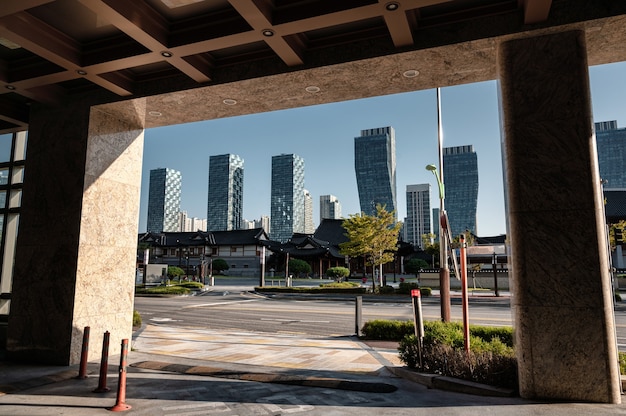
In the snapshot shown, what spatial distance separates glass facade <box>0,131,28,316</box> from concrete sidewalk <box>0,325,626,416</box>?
263cm

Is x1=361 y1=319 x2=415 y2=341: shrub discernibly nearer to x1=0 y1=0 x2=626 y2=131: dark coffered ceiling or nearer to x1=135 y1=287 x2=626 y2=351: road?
x1=135 y1=287 x2=626 y2=351: road

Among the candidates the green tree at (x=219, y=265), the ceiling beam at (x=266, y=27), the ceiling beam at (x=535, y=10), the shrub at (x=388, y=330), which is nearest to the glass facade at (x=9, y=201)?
the ceiling beam at (x=266, y=27)

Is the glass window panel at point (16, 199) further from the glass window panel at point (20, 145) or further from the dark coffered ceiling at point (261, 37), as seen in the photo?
the dark coffered ceiling at point (261, 37)

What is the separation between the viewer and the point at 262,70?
28.2 ft

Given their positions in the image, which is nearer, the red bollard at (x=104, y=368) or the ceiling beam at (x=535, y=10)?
the ceiling beam at (x=535, y=10)

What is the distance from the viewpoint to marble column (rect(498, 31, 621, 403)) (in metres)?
6.24

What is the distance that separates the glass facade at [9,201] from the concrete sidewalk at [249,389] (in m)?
2.63

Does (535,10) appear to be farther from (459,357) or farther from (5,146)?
(5,146)

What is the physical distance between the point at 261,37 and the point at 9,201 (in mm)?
8610

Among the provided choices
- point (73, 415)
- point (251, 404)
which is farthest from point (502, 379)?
point (73, 415)

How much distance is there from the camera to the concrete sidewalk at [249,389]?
611cm

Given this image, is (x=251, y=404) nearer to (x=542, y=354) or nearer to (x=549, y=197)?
(x=542, y=354)

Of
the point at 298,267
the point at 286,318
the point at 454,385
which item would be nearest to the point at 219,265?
the point at 298,267

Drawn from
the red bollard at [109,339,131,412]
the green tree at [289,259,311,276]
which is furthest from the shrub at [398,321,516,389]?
the green tree at [289,259,311,276]
